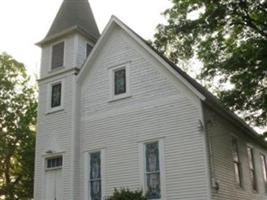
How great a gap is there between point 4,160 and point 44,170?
15.1 metres

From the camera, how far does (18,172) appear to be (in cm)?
3256

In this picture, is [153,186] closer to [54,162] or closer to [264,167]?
[54,162]

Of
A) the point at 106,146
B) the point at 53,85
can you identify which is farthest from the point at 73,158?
the point at 53,85

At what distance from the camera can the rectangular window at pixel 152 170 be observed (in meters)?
15.3

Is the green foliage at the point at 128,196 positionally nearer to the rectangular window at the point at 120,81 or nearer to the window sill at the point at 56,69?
the rectangular window at the point at 120,81

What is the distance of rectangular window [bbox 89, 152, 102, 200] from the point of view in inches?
660

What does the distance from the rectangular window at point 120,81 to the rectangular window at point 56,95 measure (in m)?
3.25

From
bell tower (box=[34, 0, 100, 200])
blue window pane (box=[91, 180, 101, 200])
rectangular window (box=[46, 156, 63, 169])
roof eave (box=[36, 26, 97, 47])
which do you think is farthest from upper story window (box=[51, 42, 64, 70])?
blue window pane (box=[91, 180, 101, 200])

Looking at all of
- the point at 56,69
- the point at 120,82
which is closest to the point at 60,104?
the point at 56,69

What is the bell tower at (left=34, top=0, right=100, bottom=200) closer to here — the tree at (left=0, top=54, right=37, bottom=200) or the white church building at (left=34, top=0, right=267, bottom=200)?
the white church building at (left=34, top=0, right=267, bottom=200)

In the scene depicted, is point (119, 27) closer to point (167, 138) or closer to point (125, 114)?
point (125, 114)

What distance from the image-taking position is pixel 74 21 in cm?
2081

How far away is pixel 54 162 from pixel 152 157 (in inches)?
207

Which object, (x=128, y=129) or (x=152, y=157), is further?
(x=128, y=129)
